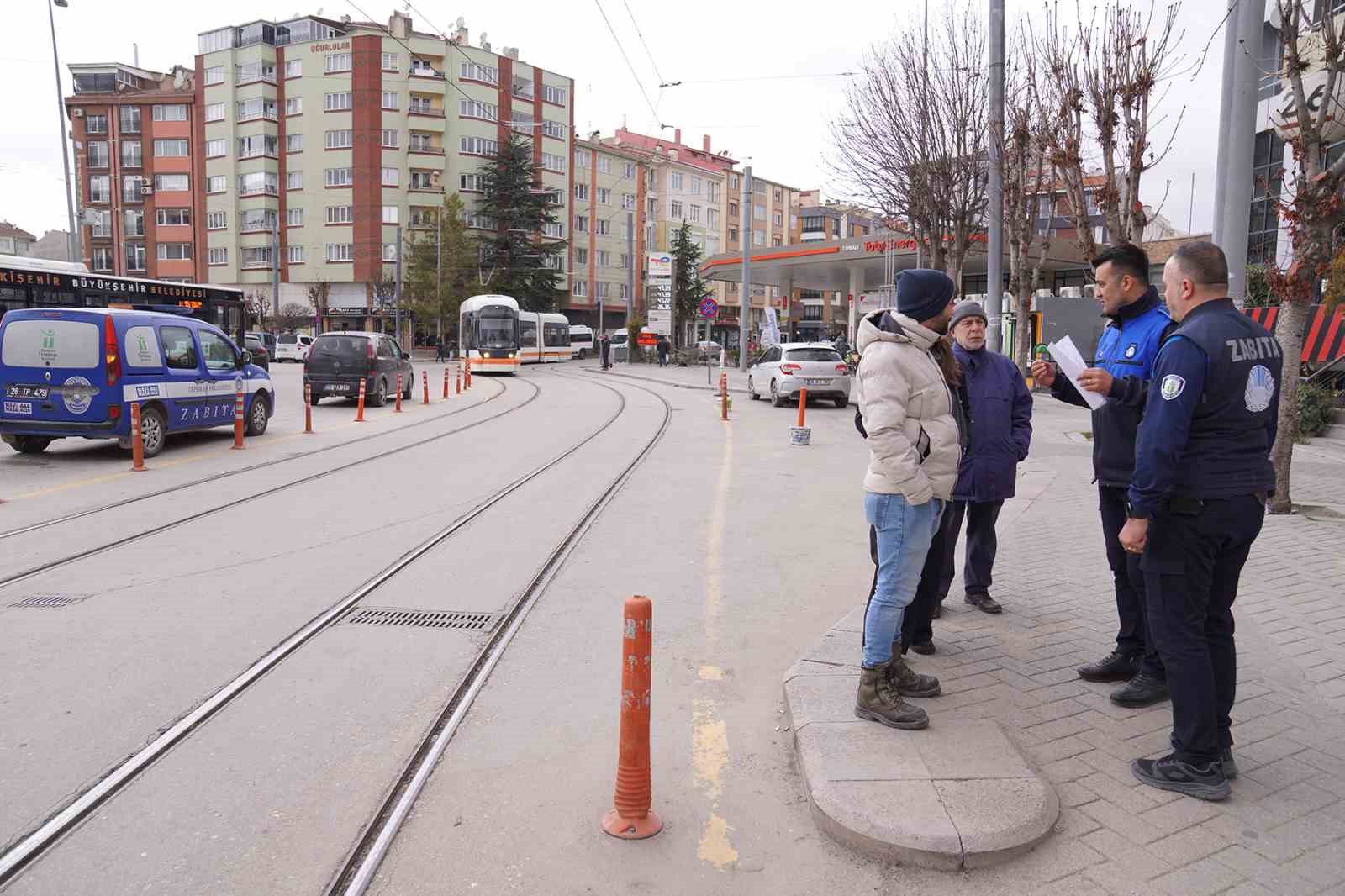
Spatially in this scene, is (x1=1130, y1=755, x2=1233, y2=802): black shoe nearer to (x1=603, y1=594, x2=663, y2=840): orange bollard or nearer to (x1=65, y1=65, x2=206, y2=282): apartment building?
(x1=603, y1=594, x2=663, y2=840): orange bollard

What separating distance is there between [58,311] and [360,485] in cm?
481

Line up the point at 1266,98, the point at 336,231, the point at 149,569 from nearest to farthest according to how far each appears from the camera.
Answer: the point at 149,569, the point at 1266,98, the point at 336,231

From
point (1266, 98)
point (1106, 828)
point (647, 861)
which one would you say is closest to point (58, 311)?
point (647, 861)

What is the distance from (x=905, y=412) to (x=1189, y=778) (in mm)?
1734

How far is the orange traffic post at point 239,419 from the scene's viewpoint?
13695 millimetres

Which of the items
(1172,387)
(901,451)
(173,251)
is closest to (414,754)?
(901,451)

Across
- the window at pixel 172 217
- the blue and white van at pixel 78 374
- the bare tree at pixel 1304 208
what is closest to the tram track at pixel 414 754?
the blue and white van at pixel 78 374

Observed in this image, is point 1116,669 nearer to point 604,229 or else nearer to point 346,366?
point 346,366

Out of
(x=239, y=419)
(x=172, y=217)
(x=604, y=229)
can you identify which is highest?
(x=604, y=229)

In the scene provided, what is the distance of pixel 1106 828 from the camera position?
3365 mm

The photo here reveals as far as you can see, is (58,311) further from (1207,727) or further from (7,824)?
(1207,727)

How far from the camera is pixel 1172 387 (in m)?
3.48

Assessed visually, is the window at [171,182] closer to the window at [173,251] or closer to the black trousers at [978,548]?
the window at [173,251]

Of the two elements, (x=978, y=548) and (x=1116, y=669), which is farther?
(x=978, y=548)
